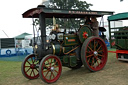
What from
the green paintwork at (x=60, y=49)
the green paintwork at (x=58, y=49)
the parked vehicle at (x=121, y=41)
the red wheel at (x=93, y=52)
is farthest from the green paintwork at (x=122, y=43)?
the green paintwork at (x=58, y=49)

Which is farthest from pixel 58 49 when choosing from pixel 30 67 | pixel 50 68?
pixel 30 67

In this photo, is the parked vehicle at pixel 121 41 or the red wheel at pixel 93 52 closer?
the red wheel at pixel 93 52

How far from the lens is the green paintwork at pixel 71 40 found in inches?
180

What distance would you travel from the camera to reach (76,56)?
486 cm

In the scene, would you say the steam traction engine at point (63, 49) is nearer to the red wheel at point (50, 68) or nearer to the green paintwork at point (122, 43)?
the red wheel at point (50, 68)

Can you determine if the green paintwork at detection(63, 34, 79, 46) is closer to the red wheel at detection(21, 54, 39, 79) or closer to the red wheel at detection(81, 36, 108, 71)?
the red wheel at detection(81, 36, 108, 71)

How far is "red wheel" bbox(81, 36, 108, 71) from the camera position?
458 centimetres

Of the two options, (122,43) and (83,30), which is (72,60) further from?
(122,43)

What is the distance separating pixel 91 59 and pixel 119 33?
6.51 feet

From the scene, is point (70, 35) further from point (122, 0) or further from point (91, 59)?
point (122, 0)

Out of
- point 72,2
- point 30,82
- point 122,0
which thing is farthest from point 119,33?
point 72,2

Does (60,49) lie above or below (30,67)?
above

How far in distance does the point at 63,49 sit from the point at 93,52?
40.6 inches

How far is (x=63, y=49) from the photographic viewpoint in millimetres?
4574
